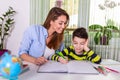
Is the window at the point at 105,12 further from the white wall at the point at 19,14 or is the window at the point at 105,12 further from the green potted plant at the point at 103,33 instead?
the white wall at the point at 19,14

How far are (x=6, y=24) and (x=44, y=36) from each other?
1.64 metres

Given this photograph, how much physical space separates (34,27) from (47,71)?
716 mm

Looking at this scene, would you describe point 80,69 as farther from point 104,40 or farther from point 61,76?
point 104,40

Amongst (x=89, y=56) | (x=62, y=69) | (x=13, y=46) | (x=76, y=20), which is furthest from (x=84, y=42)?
(x=13, y=46)

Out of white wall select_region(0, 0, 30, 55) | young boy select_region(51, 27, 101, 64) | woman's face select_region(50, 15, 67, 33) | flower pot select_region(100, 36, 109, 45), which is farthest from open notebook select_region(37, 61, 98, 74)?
white wall select_region(0, 0, 30, 55)

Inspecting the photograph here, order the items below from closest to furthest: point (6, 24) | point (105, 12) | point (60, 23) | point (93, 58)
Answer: point (93, 58) < point (60, 23) < point (105, 12) < point (6, 24)

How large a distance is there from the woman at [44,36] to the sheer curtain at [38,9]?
1349mm

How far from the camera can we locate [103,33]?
3424 millimetres

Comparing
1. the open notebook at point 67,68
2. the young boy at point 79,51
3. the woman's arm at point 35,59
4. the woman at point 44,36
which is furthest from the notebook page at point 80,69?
the woman at point 44,36

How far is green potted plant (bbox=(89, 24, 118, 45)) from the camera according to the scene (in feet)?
11.1

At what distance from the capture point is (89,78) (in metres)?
1.33

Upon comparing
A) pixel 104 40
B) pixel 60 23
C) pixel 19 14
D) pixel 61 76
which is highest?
pixel 19 14

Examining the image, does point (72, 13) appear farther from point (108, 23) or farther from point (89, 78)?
point (89, 78)

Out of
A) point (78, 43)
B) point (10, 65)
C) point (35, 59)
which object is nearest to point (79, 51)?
point (78, 43)
